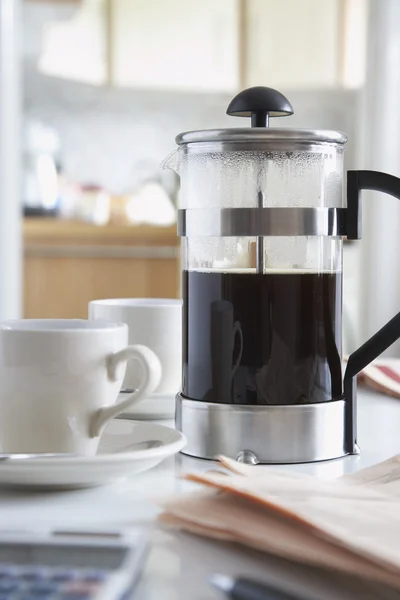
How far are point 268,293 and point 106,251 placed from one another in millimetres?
3058

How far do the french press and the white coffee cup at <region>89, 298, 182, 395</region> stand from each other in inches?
6.9

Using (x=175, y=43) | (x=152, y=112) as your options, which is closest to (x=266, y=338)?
(x=175, y=43)

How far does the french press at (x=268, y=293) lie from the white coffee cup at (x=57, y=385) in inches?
3.3

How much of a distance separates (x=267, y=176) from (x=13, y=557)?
39 cm

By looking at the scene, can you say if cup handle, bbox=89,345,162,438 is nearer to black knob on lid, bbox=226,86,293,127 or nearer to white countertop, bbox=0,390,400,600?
white countertop, bbox=0,390,400,600

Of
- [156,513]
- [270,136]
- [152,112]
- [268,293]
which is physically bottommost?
[156,513]

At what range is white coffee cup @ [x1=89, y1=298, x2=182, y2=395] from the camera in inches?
36.4

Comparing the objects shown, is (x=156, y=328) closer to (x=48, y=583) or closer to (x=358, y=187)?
(x=358, y=187)

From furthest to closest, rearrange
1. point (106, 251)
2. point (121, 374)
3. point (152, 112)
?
point (152, 112), point (106, 251), point (121, 374)

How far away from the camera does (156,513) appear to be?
557mm

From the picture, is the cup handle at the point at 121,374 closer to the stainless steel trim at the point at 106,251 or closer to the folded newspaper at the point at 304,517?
the folded newspaper at the point at 304,517

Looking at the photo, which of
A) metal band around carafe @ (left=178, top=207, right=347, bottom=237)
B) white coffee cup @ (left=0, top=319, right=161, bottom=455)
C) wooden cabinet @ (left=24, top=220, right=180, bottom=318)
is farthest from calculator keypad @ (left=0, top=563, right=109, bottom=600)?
wooden cabinet @ (left=24, top=220, right=180, bottom=318)

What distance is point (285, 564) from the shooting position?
468mm

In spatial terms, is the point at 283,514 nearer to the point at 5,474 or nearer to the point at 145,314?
the point at 5,474
